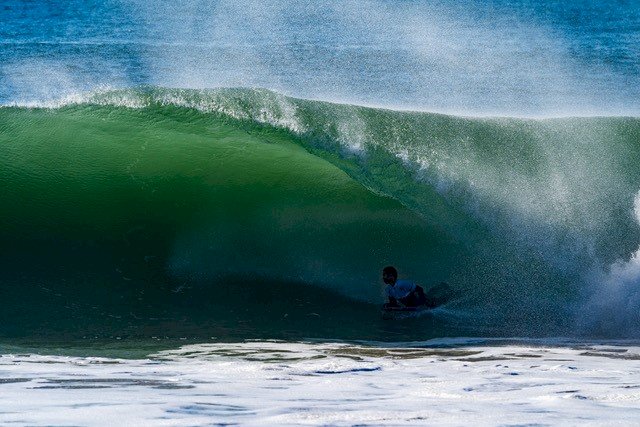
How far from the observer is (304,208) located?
8.27 meters

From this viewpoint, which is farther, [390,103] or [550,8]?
[550,8]

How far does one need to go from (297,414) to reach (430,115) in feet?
17.9

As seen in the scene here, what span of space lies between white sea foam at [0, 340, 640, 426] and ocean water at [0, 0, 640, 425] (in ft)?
0.09

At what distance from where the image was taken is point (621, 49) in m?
21.6

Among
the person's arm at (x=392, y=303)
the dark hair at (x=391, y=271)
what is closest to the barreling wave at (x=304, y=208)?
the person's arm at (x=392, y=303)

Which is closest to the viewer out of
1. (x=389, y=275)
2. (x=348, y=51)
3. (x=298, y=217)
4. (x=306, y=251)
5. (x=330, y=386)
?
(x=330, y=386)

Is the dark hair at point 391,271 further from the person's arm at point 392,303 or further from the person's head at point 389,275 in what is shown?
the person's arm at point 392,303

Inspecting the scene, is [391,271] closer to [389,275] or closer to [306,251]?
[389,275]

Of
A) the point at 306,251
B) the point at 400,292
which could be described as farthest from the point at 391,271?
the point at 306,251

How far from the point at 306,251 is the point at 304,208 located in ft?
1.80

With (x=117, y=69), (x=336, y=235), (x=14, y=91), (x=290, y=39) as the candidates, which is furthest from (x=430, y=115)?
(x=290, y=39)

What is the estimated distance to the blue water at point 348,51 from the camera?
1625 centimetres

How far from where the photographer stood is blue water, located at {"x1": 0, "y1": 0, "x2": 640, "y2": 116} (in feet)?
53.3

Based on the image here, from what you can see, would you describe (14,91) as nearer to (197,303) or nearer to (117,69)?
(117,69)
